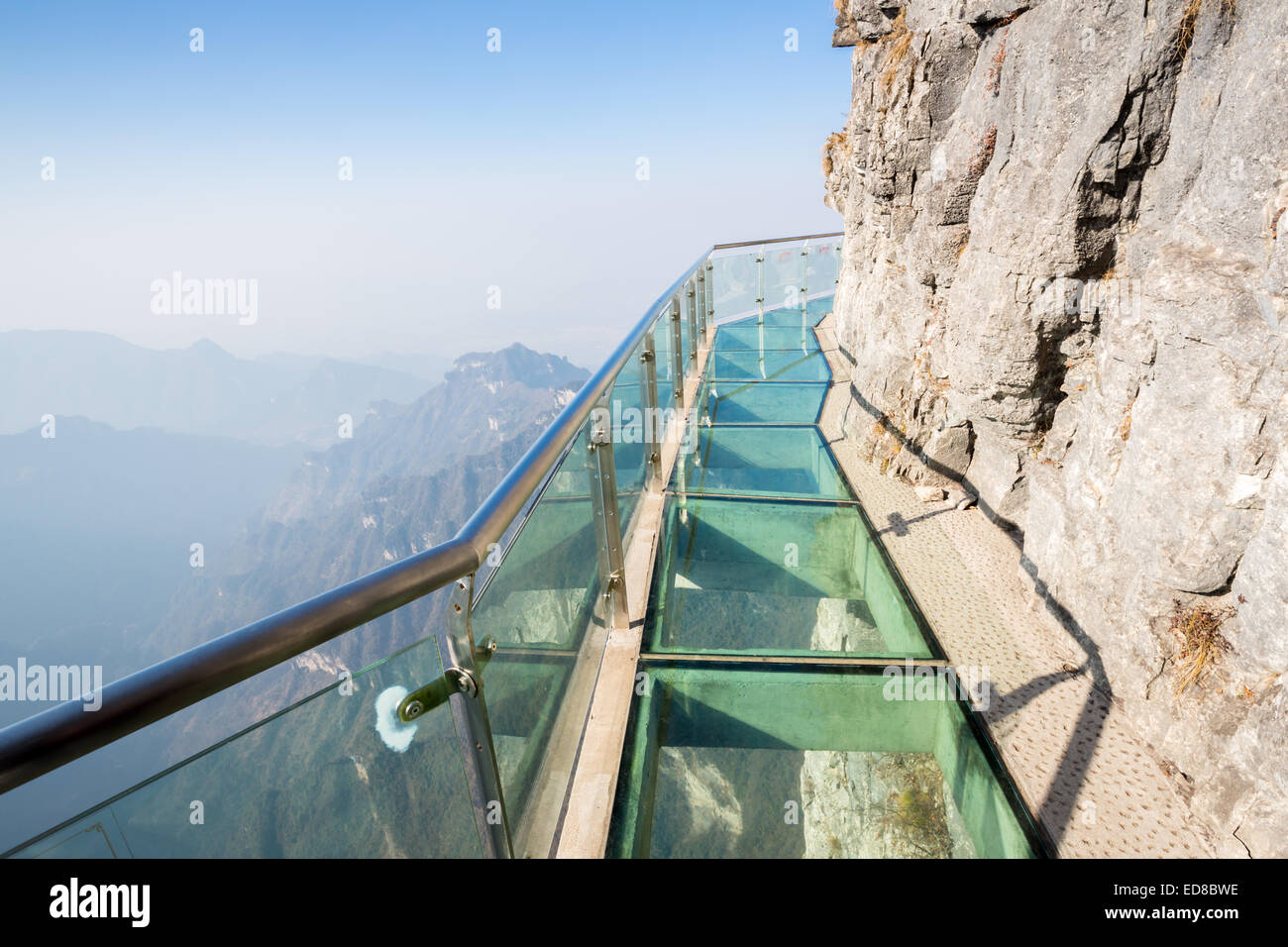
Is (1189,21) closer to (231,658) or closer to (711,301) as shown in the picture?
(231,658)

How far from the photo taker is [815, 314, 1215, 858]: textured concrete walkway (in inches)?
83.0

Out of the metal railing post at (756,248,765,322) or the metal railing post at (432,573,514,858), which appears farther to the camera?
the metal railing post at (756,248,765,322)

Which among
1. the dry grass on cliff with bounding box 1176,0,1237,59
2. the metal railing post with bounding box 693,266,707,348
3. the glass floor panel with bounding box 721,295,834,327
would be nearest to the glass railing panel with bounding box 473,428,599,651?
the dry grass on cliff with bounding box 1176,0,1237,59

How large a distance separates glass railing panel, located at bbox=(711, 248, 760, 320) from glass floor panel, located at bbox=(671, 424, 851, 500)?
4.09 meters

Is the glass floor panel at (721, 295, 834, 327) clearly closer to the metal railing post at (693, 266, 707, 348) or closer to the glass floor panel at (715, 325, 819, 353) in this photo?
the glass floor panel at (715, 325, 819, 353)

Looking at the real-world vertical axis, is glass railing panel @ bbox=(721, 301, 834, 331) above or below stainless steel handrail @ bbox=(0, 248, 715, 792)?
above

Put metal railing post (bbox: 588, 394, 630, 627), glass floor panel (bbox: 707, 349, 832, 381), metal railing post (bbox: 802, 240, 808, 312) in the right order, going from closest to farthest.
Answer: metal railing post (bbox: 588, 394, 630, 627)
glass floor panel (bbox: 707, 349, 832, 381)
metal railing post (bbox: 802, 240, 808, 312)

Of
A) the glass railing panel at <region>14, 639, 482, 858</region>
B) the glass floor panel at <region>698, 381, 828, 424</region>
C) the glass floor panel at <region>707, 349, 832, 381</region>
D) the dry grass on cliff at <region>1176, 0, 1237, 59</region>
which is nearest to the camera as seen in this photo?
the glass railing panel at <region>14, 639, 482, 858</region>

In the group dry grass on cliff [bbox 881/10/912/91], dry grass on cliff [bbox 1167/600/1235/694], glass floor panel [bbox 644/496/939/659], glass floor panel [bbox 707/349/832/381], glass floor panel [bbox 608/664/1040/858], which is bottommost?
glass floor panel [bbox 608/664/1040/858]

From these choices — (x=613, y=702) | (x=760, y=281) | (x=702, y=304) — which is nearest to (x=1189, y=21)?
(x=613, y=702)

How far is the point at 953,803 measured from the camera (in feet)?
7.78
